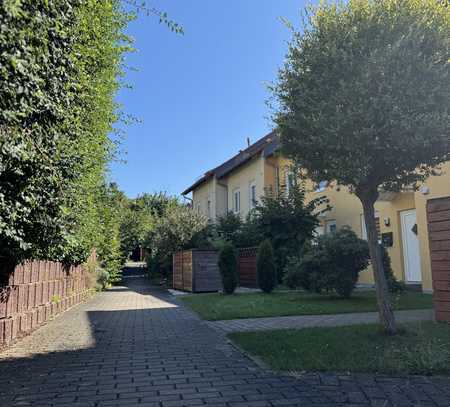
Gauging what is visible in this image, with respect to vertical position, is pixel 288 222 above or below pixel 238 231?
above

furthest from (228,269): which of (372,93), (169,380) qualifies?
(169,380)

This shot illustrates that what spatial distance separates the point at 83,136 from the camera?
6379 millimetres

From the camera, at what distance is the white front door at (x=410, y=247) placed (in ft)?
46.2

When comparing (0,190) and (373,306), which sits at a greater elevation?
(0,190)

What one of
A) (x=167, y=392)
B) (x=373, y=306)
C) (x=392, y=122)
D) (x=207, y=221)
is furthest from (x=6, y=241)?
(x=207, y=221)

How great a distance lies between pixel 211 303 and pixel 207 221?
Result: 411 inches

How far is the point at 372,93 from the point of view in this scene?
19.9 feet

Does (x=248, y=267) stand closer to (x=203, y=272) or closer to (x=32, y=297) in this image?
(x=203, y=272)

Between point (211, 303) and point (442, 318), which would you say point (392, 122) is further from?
point (211, 303)

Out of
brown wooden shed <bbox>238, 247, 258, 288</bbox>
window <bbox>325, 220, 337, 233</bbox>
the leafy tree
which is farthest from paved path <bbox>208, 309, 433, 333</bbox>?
window <bbox>325, 220, 337, 233</bbox>

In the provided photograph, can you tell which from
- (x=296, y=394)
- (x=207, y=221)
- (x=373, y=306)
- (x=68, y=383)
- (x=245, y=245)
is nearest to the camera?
(x=296, y=394)

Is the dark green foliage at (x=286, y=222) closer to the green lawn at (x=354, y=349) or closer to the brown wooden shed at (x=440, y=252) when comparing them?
the brown wooden shed at (x=440, y=252)

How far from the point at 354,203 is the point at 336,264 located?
6974 millimetres

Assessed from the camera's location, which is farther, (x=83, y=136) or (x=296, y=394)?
(x=83, y=136)
